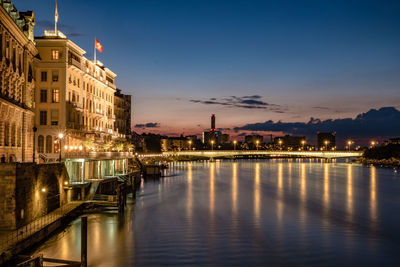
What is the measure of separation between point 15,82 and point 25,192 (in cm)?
1858

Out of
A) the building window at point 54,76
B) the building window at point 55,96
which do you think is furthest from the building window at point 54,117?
the building window at point 54,76

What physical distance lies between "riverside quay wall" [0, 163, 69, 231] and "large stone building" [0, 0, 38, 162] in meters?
6.45

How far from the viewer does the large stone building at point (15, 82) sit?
123 feet

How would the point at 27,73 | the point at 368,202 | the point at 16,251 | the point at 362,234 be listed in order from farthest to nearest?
the point at 368,202 → the point at 27,73 → the point at 362,234 → the point at 16,251

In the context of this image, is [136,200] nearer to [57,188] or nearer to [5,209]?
[57,188]

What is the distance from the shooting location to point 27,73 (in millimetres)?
47719

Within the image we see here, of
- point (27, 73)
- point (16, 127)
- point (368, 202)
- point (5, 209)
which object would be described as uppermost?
point (27, 73)

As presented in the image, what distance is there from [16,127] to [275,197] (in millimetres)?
41224

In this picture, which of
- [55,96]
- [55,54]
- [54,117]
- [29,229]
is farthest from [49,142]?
[29,229]

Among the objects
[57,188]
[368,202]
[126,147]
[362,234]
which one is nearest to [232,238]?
[362,234]

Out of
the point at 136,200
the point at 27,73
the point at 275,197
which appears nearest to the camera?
the point at 27,73

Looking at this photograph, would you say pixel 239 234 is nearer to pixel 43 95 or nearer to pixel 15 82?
pixel 15 82

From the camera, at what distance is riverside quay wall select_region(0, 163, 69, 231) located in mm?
26000

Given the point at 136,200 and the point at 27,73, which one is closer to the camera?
the point at 27,73
